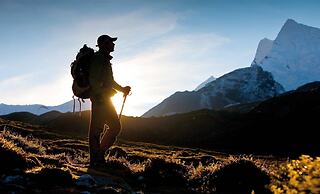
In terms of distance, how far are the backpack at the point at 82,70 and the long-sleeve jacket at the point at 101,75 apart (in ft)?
0.44

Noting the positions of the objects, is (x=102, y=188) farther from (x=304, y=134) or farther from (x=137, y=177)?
(x=304, y=134)

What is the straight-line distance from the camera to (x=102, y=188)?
33.3 ft

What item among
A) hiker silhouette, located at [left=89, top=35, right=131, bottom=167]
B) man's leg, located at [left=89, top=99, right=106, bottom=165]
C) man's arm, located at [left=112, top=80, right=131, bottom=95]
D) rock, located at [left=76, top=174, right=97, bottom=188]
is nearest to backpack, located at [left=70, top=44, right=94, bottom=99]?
hiker silhouette, located at [left=89, top=35, right=131, bottom=167]

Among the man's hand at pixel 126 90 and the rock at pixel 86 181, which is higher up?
the man's hand at pixel 126 90

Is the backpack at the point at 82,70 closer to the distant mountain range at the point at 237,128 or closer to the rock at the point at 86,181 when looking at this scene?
the rock at the point at 86,181

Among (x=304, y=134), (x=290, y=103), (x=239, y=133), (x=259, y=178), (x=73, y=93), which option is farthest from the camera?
(x=290, y=103)

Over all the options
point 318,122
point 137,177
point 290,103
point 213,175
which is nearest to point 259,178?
point 213,175

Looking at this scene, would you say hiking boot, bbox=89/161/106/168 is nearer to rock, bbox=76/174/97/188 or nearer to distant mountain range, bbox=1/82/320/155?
rock, bbox=76/174/97/188

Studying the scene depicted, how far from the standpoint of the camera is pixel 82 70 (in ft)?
43.1

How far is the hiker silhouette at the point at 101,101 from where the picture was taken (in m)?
13.2

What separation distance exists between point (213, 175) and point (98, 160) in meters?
3.24

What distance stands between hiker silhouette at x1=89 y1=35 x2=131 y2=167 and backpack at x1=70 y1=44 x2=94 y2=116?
130 millimetres

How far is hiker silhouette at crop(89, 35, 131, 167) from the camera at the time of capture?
43.2ft

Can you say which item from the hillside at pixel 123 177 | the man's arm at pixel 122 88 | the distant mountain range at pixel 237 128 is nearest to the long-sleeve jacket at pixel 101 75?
the man's arm at pixel 122 88
